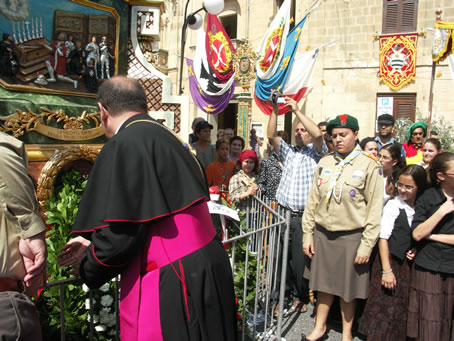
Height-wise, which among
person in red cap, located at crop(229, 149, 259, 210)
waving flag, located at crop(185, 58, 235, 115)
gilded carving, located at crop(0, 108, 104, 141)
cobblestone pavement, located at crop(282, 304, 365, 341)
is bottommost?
cobblestone pavement, located at crop(282, 304, 365, 341)

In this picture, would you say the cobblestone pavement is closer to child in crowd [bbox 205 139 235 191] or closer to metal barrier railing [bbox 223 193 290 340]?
metal barrier railing [bbox 223 193 290 340]

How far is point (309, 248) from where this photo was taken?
378cm

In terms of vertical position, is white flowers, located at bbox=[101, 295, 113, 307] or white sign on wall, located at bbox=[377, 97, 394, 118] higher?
white sign on wall, located at bbox=[377, 97, 394, 118]

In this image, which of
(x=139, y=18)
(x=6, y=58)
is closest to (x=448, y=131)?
(x=139, y=18)

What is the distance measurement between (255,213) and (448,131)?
9295 millimetres

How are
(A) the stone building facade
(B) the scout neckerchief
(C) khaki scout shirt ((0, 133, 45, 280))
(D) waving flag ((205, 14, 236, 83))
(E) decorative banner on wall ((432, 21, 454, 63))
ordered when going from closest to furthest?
(C) khaki scout shirt ((0, 133, 45, 280)) < (B) the scout neckerchief < (E) decorative banner on wall ((432, 21, 454, 63)) < (D) waving flag ((205, 14, 236, 83)) < (A) the stone building facade

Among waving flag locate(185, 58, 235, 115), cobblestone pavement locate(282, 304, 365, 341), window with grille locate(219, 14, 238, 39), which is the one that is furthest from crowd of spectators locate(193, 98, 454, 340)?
window with grille locate(219, 14, 238, 39)

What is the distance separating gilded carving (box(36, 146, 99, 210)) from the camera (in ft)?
12.2

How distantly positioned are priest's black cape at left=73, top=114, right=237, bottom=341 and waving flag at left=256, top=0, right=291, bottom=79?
7.71 metres

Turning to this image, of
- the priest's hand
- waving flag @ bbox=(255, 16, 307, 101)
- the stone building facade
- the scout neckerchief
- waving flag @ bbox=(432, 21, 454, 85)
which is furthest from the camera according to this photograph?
the stone building facade

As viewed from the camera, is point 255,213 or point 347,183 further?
point 255,213

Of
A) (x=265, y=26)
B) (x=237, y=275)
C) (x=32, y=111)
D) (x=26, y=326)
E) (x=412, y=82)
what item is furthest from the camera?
(x=265, y=26)

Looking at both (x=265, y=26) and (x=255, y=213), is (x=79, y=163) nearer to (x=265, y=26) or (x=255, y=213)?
(x=255, y=213)

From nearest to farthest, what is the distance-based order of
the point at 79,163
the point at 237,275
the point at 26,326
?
the point at 26,326
the point at 237,275
the point at 79,163
